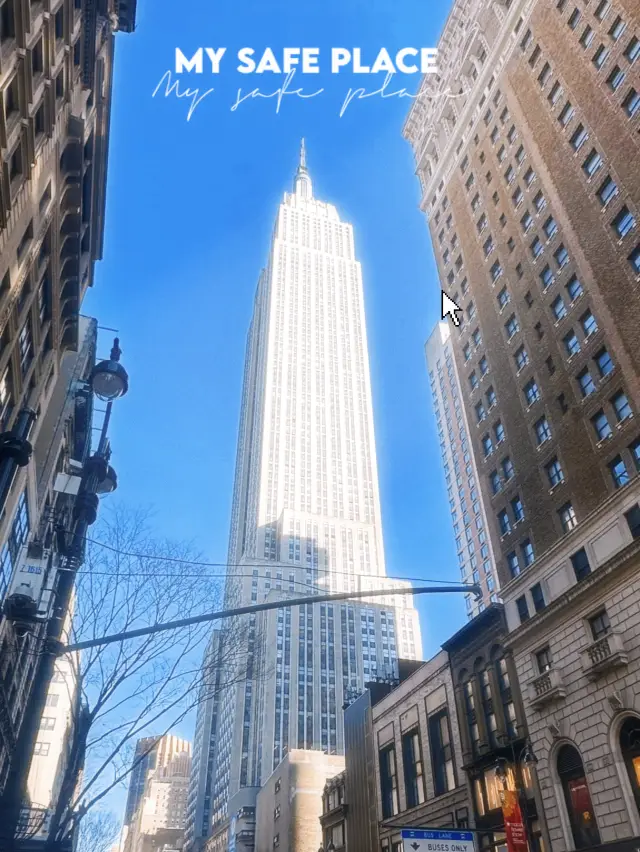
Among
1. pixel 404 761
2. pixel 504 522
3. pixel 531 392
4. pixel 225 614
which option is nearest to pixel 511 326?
pixel 531 392

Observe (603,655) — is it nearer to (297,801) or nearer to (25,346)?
(25,346)

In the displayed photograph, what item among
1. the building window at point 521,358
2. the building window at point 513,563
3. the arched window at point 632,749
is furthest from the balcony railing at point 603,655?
the building window at point 521,358

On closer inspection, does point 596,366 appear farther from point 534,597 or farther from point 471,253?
point 471,253

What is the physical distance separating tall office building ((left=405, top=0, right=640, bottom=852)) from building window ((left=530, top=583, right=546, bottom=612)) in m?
0.08

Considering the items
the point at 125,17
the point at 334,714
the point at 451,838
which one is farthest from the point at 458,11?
the point at 334,714

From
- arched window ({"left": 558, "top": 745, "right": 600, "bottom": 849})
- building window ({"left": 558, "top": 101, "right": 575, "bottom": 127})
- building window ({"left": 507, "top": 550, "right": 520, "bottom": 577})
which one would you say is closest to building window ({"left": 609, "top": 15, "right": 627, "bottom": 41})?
building window ({"left": 558, "top": 101, "right": 575, "bottom": 127})

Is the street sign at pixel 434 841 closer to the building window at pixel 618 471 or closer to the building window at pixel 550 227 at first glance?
the building window at pixel 618 471

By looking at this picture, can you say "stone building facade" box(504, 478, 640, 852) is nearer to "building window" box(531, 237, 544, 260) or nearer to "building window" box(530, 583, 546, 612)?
"building window" box(530, 583, 546, 612)

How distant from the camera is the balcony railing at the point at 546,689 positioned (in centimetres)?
3156

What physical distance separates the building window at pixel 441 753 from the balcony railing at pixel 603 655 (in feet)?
44.5

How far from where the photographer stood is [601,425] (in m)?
35.9

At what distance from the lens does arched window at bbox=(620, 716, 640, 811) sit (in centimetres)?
2681

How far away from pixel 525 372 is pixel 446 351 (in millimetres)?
97319

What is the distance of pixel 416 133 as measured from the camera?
76250 mm
